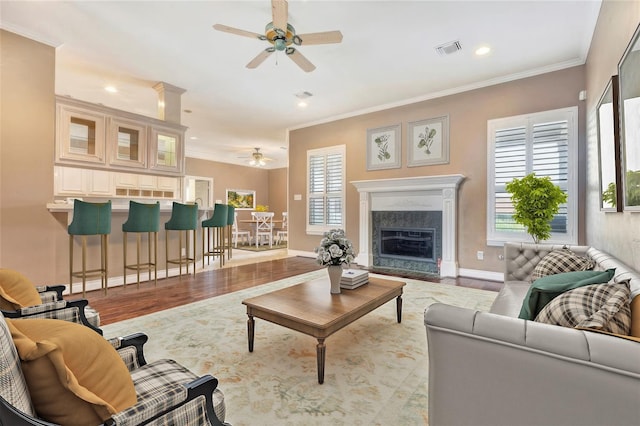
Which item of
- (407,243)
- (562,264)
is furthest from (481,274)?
(562,264)

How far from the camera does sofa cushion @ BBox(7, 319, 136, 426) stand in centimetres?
70

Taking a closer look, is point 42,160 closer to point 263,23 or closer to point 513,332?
point 263,23

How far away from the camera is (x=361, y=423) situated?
149 centimetres

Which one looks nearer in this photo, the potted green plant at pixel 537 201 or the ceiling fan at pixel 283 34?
the ceiling fan at pixel 283 34

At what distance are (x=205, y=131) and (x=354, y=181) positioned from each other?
4.23 meters

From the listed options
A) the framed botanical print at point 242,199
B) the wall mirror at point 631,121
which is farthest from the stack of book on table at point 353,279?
the framed botanical print at point 242,199

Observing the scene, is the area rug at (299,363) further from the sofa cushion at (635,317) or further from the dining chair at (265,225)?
the dining chair at (265,225)

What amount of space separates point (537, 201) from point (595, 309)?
277 cm

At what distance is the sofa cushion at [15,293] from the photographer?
4.68ft

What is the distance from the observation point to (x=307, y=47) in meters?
3.74

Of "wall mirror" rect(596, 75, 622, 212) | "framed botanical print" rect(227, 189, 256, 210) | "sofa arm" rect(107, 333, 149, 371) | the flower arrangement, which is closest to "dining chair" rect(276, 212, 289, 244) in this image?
"framed botanical print" rect(227, 189, 256, 210)

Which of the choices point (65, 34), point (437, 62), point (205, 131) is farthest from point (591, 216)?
point (205, 131)

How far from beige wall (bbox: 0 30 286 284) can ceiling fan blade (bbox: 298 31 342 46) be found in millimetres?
3185

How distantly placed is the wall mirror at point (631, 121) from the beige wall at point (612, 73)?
0.38 ft
